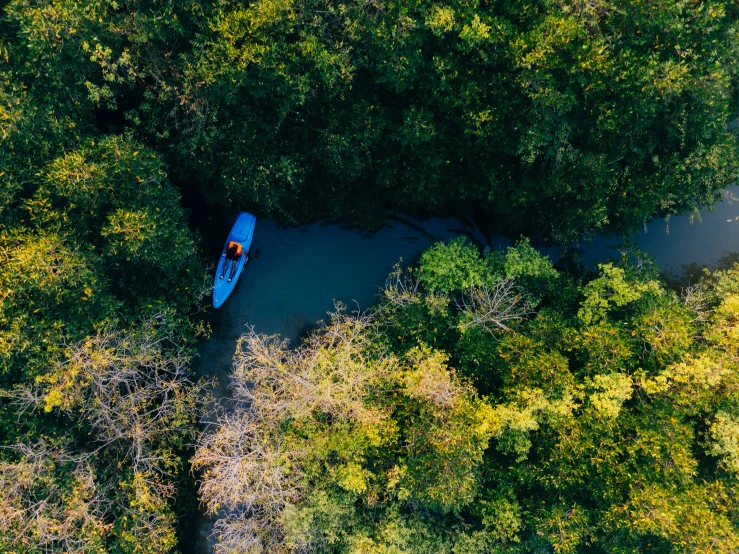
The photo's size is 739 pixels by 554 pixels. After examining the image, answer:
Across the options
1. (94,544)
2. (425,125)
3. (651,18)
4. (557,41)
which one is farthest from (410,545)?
(651,18)

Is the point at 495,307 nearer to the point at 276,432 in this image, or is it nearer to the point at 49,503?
the point at 276,432

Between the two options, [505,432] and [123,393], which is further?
[123,393]

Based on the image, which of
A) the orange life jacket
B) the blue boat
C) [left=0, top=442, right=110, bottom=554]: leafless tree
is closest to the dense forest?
[left=0, top=442, right=110, bottom=554]: leafless tree

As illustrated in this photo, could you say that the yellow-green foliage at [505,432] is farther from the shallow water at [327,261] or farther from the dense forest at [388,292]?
the shallow water at [327,261]

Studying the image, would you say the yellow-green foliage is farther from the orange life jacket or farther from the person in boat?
the orange life jacket

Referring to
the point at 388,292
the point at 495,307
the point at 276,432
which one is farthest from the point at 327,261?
the point at 495,307

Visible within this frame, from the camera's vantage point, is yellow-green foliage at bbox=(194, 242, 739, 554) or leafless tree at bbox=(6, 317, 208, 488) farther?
yellow-green foliage at bbox=(194, 242, 739, 554)

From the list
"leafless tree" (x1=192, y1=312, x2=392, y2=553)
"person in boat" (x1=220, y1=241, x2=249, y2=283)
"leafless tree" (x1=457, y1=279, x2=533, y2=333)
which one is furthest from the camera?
"person in boat" (x1=220, y1=241, x2=249, y2=283)
